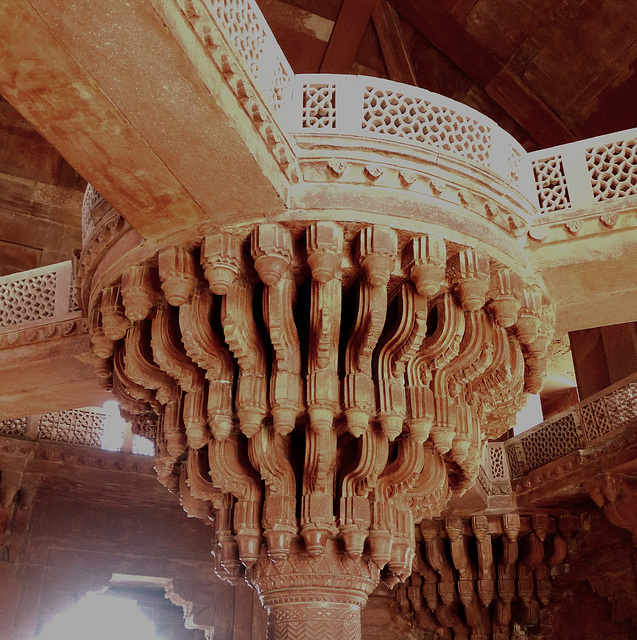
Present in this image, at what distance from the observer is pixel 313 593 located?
4297 millimetres

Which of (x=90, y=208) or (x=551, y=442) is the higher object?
(x=90, y=208)

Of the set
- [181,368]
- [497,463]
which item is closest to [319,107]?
[181,368]

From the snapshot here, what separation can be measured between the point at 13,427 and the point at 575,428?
5.48 m

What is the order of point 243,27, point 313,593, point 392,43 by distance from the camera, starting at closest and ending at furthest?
point 243,27
point 313,593
point 392,43

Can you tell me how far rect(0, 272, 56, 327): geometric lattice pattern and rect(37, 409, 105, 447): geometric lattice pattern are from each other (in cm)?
236

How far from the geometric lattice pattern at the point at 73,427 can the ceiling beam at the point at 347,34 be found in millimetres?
4931

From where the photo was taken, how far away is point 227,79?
3506 mm

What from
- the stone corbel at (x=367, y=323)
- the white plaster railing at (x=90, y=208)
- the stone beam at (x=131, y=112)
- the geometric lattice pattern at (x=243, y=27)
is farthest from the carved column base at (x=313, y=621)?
the geometric lattice pattern at (x=243, y=27)

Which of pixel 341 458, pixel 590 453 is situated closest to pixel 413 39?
pixel 590 453

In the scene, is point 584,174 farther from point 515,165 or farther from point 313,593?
point 313,593

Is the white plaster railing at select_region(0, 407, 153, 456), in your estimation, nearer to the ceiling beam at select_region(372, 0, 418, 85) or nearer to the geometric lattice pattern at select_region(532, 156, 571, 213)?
the geometric lattice pattern at select_region(532, 156, 571, 213)

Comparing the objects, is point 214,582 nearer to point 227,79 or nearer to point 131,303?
point 131,303

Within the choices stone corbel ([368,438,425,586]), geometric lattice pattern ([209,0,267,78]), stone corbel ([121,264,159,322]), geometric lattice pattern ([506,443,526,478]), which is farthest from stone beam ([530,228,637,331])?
geometric lattice pattern ([506,443,526,478])

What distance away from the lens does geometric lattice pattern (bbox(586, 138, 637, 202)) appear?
15.4 feet
